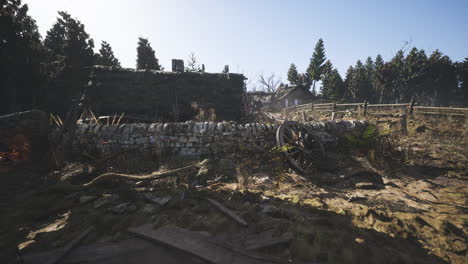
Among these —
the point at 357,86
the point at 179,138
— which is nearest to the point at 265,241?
the point at 179,138

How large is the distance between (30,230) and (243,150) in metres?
4.81

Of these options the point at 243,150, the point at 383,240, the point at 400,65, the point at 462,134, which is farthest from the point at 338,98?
the point at 383,240

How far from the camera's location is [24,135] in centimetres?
480

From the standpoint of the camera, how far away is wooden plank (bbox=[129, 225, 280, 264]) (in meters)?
1.95

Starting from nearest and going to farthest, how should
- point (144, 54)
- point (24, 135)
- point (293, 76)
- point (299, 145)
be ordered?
1. point (24, 135)
2. point (299, 145)
3. point (144, 54)
4. point (293, 76)

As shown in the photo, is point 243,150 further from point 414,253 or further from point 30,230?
point 30,230

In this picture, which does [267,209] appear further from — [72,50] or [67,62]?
[72,50]

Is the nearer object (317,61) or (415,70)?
(415,70)

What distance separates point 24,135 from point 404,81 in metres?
45.3

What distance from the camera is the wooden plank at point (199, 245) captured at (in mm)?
1945

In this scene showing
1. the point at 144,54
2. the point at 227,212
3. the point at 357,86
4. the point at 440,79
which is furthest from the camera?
the point at 357,86

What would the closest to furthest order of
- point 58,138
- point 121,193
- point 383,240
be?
point 383,240 < point 121,193 < point 58,138

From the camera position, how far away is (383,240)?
7.38ft

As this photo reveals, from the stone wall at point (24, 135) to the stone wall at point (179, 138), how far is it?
846 millimetres
